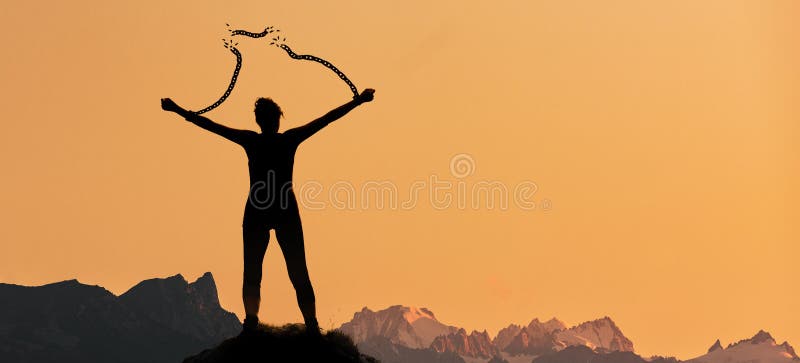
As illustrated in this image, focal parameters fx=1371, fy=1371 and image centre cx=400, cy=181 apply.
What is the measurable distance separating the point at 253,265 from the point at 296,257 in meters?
0.87

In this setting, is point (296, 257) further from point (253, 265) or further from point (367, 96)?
point (367, 96)

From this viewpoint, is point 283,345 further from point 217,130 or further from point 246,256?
point 217,130

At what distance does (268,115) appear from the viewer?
26.9 meters

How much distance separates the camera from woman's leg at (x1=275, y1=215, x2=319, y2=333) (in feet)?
88.2

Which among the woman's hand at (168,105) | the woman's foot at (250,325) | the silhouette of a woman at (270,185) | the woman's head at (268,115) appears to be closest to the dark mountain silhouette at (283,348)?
the woman's foot at (250,325)

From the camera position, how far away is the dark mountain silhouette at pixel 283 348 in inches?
1064

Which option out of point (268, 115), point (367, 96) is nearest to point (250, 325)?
point (268, 115)

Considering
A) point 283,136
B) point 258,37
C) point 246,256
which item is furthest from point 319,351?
point 258,37

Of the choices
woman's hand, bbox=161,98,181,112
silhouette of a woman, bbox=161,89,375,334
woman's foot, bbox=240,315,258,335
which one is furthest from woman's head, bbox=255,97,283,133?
woman's foot, bbox=240,315,258,335

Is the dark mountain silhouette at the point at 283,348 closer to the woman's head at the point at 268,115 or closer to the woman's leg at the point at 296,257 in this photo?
the woman's leg at the point at 296,257

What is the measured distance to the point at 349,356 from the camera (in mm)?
27562

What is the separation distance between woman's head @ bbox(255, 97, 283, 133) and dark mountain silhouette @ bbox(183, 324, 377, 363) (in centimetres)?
406

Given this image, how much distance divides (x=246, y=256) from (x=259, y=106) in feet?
9.78

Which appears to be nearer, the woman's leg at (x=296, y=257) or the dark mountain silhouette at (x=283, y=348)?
the woman's leg at (x=296, y=257)
